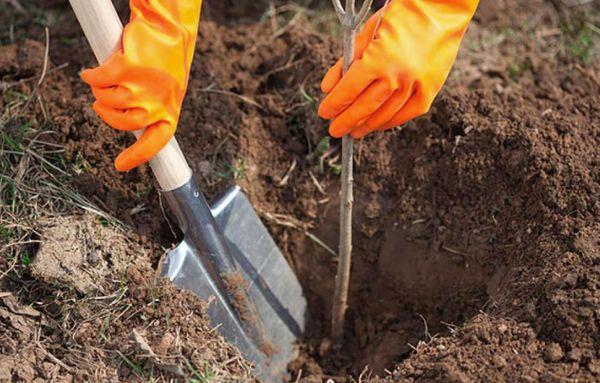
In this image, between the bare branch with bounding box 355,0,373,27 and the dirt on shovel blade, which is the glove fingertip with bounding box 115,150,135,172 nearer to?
the dirt on shovel blade

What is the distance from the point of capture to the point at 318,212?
254 centimetres

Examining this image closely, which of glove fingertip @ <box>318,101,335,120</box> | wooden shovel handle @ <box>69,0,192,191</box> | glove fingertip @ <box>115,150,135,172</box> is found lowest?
glove fingertip @ <box>318,101,335,120</box>

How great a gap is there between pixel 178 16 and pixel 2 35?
1232 millimetres

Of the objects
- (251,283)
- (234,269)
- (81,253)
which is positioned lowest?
(251,283)

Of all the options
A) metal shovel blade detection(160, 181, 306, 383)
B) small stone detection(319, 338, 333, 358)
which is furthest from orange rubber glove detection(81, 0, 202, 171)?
small stone detection(319, 338, 333, 358)

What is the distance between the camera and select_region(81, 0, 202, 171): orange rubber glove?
1.85 metres

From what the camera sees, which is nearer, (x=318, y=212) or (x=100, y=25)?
(x=100, y=25)

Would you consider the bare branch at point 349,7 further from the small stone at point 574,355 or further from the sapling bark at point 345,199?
the small stone at point 574,355

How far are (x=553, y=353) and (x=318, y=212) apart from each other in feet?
3.29

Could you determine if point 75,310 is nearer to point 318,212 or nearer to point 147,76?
point 147,76

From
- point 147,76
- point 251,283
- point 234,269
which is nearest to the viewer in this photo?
point 147,76

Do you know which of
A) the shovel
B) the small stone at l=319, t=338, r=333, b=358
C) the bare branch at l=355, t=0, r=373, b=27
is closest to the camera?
the bare branch at l=355, t=0, r=373, b=27

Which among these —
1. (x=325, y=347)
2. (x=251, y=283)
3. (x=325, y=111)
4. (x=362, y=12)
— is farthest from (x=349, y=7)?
(x=325, y=347)

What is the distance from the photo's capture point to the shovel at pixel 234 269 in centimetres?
213
